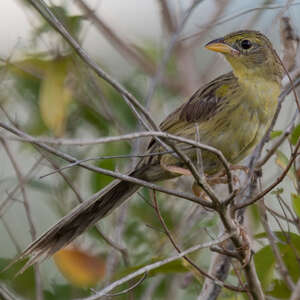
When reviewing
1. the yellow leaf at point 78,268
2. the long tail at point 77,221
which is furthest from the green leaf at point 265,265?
the yellow leaf at point 78,268

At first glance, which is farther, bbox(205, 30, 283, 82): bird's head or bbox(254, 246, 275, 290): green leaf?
bbox(205, 30, 283, 82): bird's head

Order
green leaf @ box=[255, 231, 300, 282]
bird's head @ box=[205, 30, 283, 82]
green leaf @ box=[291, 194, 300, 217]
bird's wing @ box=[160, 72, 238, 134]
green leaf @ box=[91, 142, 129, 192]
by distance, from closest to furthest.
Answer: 1. green leaf @ box=[291, 194, 300, 217]
2. green leaf @ box=[255, 231, 300, 282]
3. bird's wing @ box=[160, 72, 238, 134]
4. bird's head @ box=[205, 30, 283, 82]
5. green leaf @ box=[91, 142, 129, 192]

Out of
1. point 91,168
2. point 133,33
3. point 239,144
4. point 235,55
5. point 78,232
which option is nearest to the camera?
point 91,168

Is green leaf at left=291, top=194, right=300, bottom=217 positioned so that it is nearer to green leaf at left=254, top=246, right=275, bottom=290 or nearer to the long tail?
green leaf at left=254, top=246, right=275, bottom=290

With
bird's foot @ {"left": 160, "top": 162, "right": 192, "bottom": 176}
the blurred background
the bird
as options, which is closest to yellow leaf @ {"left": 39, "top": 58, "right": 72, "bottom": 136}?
the blurred background

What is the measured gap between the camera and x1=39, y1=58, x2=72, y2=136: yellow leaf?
151 inches

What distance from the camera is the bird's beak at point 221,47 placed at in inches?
145

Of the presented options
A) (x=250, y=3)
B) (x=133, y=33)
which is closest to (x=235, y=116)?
(x=250, y=3)

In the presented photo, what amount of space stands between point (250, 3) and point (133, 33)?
1962mm

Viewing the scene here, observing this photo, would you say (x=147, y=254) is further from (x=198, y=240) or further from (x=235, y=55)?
(x=235, y=55)

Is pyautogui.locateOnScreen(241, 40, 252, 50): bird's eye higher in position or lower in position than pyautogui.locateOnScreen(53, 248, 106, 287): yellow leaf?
higher

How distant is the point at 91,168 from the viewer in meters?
2.25

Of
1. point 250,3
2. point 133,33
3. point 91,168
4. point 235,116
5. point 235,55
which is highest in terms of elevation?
point 133,33

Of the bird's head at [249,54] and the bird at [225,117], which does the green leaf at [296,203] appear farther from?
the bird's head at [249,54]
